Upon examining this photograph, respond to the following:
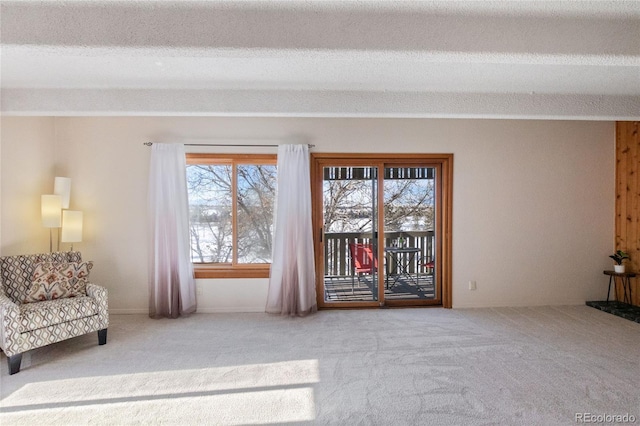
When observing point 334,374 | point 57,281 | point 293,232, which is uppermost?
point 293,232

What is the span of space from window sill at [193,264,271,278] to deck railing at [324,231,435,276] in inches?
33.8

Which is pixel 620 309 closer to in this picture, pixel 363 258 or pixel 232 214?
pixel 363 258

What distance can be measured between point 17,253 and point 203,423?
306 cm

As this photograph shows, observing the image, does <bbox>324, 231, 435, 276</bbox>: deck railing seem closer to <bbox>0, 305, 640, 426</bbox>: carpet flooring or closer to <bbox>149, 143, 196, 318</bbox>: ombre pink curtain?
<bbox>0, 305, 640, 426</bbox>: carpet flooring

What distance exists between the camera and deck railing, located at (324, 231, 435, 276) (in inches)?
181

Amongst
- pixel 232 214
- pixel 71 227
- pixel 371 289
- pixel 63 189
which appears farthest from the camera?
pixel 371 289

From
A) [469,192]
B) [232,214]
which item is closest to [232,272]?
[232,214]

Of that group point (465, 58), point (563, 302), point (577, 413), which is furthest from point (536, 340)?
point (465, 58)

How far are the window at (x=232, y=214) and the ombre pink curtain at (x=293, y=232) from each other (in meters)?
0.28

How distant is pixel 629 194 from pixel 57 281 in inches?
266

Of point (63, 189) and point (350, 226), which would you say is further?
point (350, 226)

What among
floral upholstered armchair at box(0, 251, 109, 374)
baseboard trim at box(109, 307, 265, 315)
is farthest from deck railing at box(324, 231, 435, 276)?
floral upholstered armchair at box(0, 251, 109, 374)

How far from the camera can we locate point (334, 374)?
8.75 ft

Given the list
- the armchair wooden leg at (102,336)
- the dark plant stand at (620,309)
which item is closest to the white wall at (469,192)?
the dark plant stand at (620,309)
